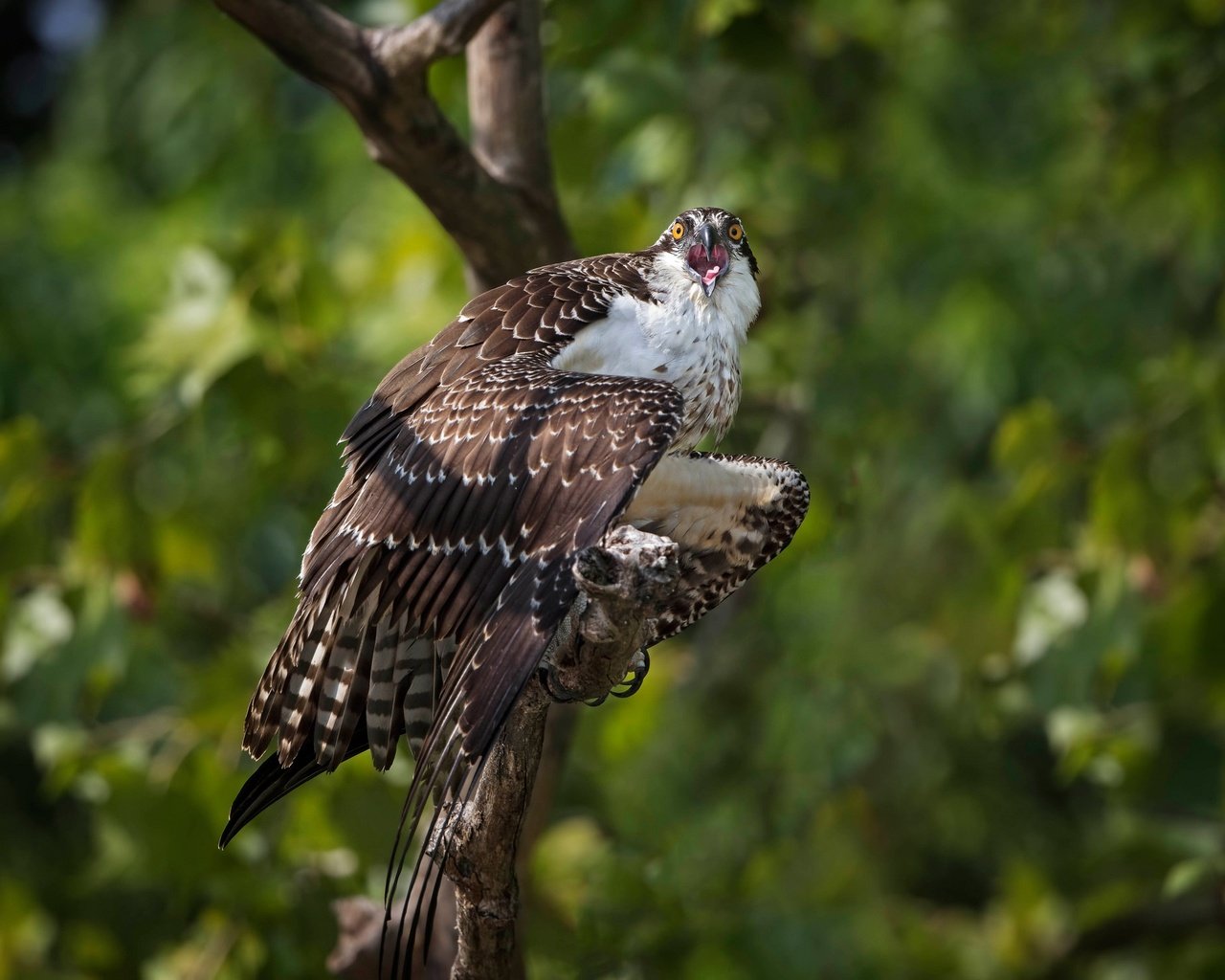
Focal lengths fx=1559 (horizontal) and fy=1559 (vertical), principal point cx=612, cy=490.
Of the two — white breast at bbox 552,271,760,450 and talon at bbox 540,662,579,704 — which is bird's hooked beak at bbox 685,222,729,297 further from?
talon at bbox 540,662,579,704

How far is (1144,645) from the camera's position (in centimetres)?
593

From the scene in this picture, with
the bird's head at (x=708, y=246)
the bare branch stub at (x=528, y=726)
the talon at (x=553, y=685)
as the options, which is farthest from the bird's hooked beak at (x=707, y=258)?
the talon at (x=553, y=685)

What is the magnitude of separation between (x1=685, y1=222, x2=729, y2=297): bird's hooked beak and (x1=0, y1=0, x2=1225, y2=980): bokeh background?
114 cm

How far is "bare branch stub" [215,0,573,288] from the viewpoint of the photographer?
3.92 metres

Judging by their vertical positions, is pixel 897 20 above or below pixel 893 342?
above

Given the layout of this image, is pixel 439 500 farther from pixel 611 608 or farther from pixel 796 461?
pixel 796 461

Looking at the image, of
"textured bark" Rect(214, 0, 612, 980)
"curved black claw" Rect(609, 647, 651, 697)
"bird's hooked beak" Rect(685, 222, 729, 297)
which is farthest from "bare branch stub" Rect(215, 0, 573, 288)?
"curved black claw" Rect(609, 647, 651, 697)

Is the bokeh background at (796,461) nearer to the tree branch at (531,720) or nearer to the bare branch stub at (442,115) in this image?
the bare branch stub at (442,115)

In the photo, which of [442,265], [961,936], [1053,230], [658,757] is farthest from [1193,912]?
[442,265]

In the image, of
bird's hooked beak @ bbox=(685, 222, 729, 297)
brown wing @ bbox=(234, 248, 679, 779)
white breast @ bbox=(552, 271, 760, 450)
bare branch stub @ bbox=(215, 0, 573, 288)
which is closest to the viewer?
brown wing @ bbox=(234, 248, 679, 779)

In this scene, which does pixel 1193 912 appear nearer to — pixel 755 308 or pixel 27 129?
pixel 755 308

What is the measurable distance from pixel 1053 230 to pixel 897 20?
1.19 meters

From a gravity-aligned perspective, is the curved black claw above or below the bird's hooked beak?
below

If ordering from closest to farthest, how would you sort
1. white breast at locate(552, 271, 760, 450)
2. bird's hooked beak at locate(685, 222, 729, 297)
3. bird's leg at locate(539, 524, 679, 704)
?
bird's leg at locate(539, 524, 679, 704)
white breast at locate(552, 271, 760, 450)
bird's hooked beak at locate(685, 222, 729, 297)
